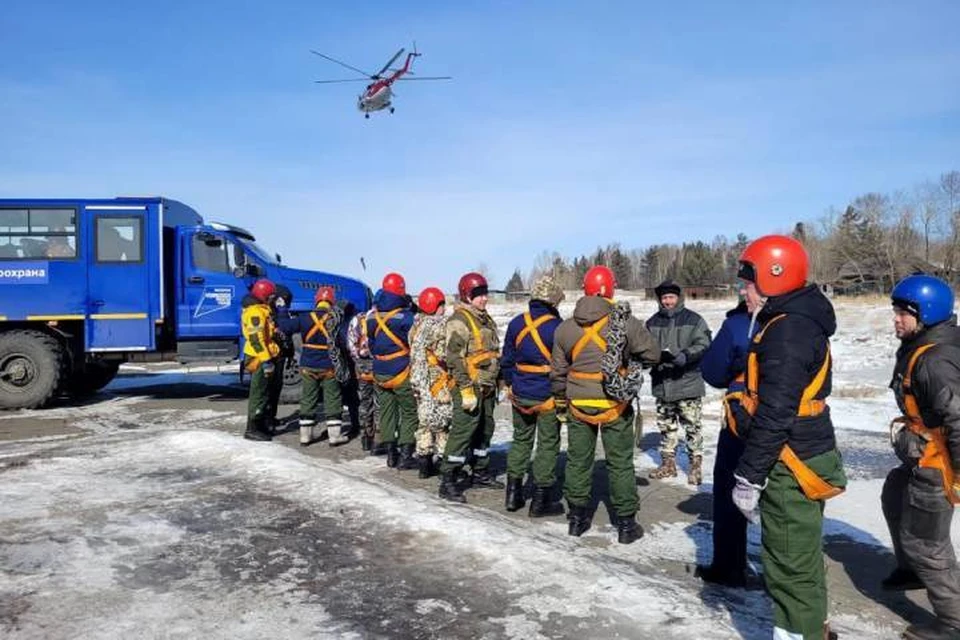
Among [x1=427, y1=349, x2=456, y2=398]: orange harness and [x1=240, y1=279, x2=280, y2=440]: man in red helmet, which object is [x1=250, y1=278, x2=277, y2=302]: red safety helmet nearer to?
[x1=240, y1=279, x2=280, y2=440]: man in red helmet

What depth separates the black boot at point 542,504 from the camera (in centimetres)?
563

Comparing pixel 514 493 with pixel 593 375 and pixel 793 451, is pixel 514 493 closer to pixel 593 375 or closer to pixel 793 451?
pixel 593 375

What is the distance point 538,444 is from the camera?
18.6ft

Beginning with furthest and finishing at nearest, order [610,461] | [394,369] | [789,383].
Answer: [394,369] → [610,461] → [789,383]

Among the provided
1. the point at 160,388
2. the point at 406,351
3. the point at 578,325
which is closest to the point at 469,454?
the point at 406,351

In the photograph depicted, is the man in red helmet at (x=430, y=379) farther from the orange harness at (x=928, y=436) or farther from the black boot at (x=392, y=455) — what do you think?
the orange harness at (x=928, y=436)

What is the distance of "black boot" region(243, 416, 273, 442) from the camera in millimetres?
8633

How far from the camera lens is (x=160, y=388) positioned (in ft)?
45.0

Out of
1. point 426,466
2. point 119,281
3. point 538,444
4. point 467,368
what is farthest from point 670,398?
point 119,281

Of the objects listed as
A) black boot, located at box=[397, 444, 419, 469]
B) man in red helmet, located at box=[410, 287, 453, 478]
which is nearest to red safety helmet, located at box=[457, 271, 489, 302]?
man in red helmet, located at box=[410, 287, 453, 478]

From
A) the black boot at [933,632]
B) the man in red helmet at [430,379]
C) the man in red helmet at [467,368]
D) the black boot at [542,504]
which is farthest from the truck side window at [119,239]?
the black boot at [933,632]

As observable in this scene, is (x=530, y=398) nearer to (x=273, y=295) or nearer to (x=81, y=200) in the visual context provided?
(x=273, y=295)

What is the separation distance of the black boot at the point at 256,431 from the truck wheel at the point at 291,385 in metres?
2.80

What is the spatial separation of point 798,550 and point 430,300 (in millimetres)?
4446
